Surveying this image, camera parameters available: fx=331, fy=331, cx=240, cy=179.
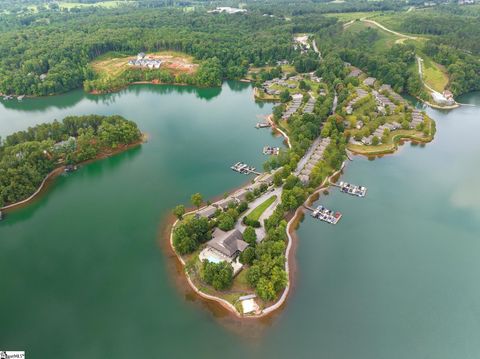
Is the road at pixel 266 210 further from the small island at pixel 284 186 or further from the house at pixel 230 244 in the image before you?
the house at pixel 230 244

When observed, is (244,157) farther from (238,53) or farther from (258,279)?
(238,53)

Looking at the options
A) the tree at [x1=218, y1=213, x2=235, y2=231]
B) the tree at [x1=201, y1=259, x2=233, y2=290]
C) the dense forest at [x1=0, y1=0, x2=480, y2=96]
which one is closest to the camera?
the tree at [x1=201, y1=259, x2=233, y2=290]

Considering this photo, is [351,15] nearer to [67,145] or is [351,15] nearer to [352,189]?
[352,189]

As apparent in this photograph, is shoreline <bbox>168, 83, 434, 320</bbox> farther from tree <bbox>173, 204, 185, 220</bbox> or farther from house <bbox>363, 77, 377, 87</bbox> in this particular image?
house <bbox>363, 77, 377, 87</bbox>

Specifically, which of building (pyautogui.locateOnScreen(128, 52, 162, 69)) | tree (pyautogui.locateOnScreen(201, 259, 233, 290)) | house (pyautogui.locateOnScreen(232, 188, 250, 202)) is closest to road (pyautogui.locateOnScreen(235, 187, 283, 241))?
house (pyautogui.locateOnScreen(232, 188, 250, 202))

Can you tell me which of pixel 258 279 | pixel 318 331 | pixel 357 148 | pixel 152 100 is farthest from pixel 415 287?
pixel 152 100

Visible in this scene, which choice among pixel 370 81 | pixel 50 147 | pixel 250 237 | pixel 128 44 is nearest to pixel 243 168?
pixel 250 237
